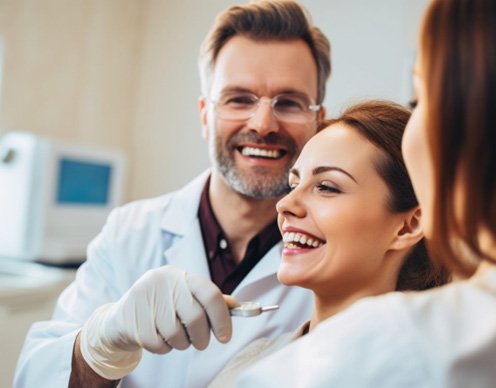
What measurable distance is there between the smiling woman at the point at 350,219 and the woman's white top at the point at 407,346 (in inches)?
19.2

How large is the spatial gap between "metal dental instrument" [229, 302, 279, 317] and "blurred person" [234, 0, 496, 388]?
0.38 m

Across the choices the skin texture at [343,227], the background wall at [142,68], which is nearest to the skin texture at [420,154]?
the skin texture at [343,227]

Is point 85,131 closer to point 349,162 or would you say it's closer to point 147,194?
point 147,194

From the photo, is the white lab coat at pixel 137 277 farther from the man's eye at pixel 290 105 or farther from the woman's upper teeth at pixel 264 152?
the man's eye at pixel 290 105

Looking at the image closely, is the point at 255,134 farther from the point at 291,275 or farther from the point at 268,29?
the point at 291,275

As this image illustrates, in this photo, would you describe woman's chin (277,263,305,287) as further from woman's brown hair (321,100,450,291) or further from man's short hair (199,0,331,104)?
man's short hair (199,0,331,104)

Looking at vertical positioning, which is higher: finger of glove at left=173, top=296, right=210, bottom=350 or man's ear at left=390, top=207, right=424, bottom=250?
man's ear at left=390, top=207, right=424, bottom=250

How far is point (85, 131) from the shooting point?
3.12 metres

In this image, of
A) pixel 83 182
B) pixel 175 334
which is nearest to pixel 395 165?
pixel 175 334

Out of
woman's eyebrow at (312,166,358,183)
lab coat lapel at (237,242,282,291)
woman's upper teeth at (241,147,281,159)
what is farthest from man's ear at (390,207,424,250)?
woman's upper teeth at (241,147,281,159)

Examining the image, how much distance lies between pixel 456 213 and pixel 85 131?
111 inches

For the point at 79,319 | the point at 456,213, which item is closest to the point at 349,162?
the point at 456,213

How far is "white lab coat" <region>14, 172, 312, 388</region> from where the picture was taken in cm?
124

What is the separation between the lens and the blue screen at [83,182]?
2545 mm
